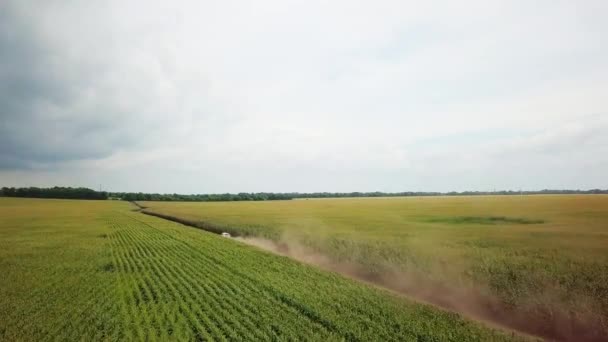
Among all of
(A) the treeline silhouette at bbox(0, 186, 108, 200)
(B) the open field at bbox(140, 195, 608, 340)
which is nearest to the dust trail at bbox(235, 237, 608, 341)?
(B) the open field at bbox(140, 195, 608, 340)

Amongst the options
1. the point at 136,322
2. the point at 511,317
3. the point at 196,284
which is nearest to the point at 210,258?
the point at 196,284

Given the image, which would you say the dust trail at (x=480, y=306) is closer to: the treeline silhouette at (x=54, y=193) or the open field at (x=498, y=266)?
the open field at (x=498, y=266)

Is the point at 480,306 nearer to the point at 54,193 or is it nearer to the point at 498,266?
the point at 498,266

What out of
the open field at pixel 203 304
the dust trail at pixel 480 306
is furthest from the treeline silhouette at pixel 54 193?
the dust trail at pixel 480 306

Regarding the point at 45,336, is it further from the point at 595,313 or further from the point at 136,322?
the point at 595,313

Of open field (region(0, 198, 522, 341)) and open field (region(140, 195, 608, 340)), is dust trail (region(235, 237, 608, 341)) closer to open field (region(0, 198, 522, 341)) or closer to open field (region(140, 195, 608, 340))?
open field (region(140, 195, 608, 340))
